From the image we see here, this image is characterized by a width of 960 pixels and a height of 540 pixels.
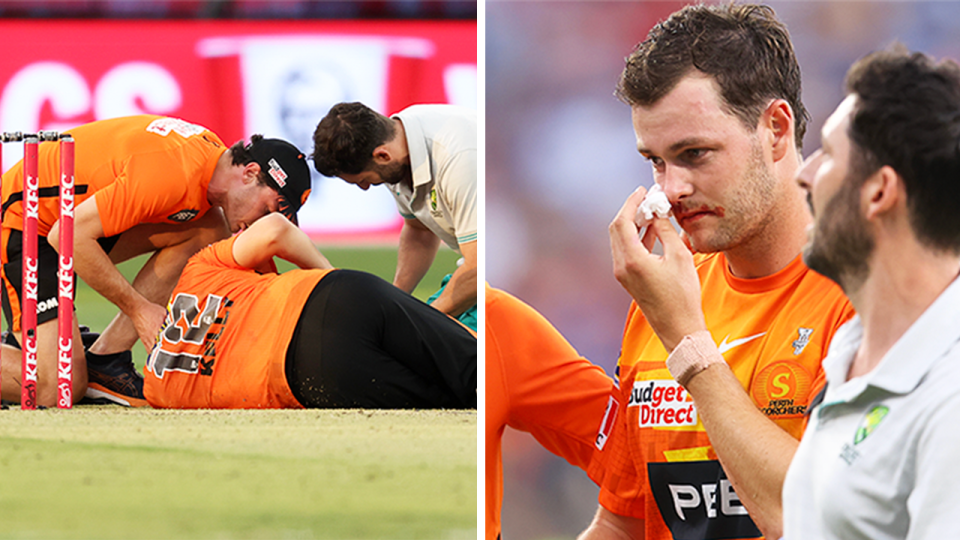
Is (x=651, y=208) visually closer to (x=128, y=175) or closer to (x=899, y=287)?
(x=899, y=287)

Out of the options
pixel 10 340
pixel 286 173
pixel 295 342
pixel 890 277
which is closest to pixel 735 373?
pixel 890 277

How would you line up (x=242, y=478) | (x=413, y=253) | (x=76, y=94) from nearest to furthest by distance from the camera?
(x=242, y=478), (x=413, y=253), (x=76, y=94)

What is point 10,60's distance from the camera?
468 cm

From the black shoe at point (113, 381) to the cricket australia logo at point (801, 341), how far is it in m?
2.37

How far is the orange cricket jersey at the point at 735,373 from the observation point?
104cm

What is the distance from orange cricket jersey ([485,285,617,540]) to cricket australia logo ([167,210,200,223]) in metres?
1.91

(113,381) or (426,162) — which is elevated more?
(426,162)

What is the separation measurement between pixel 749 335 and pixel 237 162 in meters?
2.41

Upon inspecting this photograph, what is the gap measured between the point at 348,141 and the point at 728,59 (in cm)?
208

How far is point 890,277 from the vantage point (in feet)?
2.28

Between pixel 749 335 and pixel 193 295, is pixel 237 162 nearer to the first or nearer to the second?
pixel 193 295

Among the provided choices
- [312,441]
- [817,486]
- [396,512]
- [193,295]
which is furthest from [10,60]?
[817,486]

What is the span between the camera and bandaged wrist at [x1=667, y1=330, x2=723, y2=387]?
3.10ft

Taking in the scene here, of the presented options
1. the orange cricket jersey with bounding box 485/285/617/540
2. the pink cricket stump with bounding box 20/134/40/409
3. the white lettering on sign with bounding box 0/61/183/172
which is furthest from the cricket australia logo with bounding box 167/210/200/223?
the white lettering on sign with bounding box 0/61/183/172
